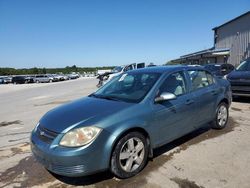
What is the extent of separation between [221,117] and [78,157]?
3.96 metres

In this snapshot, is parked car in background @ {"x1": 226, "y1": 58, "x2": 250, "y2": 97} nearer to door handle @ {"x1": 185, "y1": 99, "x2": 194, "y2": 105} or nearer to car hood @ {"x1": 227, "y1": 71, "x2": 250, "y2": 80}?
car hood @ {"x1": 227, "y1": 71, "x2": 250, "y2": 80}

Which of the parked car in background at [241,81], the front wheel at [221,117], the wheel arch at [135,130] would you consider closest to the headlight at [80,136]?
the wheel arch at [135,130]

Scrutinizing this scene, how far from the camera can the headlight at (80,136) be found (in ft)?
11.0

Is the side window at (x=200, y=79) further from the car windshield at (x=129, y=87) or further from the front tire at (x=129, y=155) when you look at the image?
the front tire at (x=129, y=155)

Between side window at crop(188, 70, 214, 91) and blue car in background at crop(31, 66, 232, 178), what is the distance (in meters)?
0.03

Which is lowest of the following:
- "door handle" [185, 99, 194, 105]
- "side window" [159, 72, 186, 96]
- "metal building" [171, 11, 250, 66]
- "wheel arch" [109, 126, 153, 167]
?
"wheel arch" [109, 126, 153, 167]

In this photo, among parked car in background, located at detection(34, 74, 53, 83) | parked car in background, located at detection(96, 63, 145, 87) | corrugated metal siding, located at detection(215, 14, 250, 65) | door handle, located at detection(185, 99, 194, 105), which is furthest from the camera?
parked car in background, located at detection(34, 74, 53, 83)

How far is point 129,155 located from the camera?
380 cm

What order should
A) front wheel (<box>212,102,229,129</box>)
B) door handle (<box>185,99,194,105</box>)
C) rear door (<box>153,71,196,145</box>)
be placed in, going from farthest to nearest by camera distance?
front wheel (<box>212,102,229,129</box>)
door handle (<box>185,99,194,105</box>)
rear door (<box>153,71,196,145</box>)

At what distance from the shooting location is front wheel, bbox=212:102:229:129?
591 cm

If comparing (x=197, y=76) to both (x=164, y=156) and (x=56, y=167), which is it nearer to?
(x=164, y=156)

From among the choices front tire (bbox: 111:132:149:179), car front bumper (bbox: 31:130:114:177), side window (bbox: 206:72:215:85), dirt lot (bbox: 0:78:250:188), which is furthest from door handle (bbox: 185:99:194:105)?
car front bumper (bbox: 31:130:114:177)

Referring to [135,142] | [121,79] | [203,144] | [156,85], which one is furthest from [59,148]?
[203,144]

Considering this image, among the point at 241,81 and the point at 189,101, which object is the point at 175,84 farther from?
the point at 241,81
